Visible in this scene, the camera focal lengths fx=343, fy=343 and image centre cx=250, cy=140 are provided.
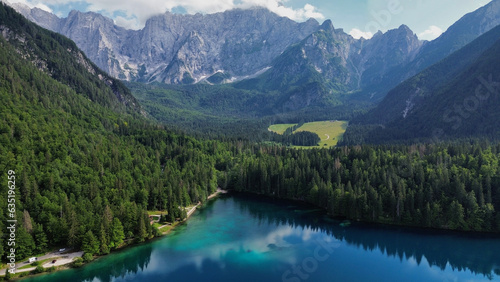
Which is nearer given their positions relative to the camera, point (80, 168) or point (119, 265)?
point (119, 265)

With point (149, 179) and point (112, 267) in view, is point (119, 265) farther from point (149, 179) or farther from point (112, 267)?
point (149, 179)

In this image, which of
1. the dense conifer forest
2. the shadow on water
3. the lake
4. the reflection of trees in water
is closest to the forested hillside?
the dense conifer forest

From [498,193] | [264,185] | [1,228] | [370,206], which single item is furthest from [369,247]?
[1,228]

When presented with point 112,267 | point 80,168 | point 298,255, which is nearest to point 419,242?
point 298,255

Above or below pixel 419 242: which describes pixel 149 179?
above

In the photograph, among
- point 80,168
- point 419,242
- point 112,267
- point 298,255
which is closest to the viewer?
point 112,267
